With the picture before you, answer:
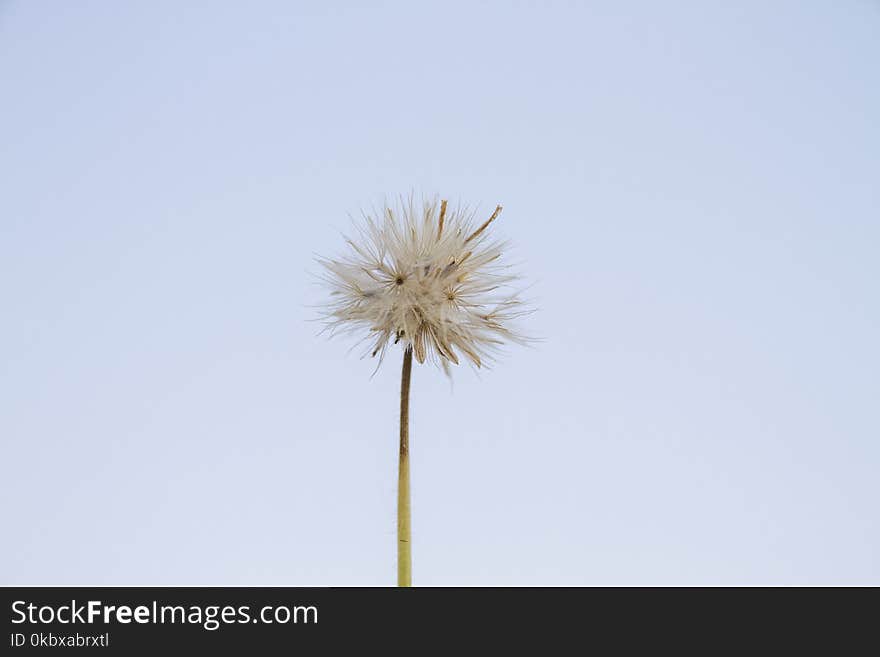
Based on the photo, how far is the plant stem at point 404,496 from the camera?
8.85ft

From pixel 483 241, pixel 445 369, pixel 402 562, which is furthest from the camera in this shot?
pixel 483 241

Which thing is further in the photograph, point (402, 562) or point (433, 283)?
point (433, 283)

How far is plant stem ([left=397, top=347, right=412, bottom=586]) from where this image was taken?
2697 millimetres

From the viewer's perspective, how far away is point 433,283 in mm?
3223

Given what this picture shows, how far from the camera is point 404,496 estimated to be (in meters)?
2.77
